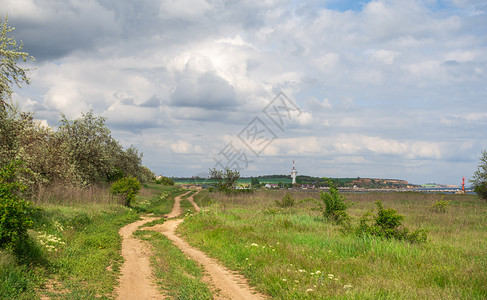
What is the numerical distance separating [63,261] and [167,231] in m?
8.08

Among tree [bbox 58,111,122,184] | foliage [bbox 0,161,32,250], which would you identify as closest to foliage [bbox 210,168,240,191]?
tree [bbox 58,111,122,184]

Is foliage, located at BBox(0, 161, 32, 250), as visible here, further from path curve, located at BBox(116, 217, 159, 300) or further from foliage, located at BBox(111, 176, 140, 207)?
foliage, located at BBox(111, 176, 140, 207)

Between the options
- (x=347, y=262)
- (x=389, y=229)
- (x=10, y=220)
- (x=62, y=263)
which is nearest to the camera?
(x=10, y=220)

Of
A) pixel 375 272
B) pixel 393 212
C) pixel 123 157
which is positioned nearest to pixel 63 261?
pixel 375 272

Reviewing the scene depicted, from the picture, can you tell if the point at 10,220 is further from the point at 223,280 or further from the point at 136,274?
the point at 223,280

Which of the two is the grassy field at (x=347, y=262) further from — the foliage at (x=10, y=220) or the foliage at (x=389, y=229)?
the foliage at (x=10, y=220)

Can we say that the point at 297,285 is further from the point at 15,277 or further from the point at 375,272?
the point at 15,277

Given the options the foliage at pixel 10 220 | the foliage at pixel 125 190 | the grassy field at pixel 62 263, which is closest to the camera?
the grassy field at pixel 62 263

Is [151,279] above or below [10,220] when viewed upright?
below

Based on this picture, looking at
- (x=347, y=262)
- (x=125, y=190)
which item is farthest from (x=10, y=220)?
(x=125, y=190)

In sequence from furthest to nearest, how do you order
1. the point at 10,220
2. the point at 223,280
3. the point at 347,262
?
1. the point at 347,262
2. the point at 223,280
3. the point at 10,220

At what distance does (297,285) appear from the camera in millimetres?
7113

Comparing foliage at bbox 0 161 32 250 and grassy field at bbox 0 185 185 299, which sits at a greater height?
foliage at bbox 0 161 32 250

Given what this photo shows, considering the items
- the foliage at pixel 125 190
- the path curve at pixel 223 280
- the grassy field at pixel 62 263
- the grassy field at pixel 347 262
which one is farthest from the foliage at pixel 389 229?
the foliage at pixel 125 190
